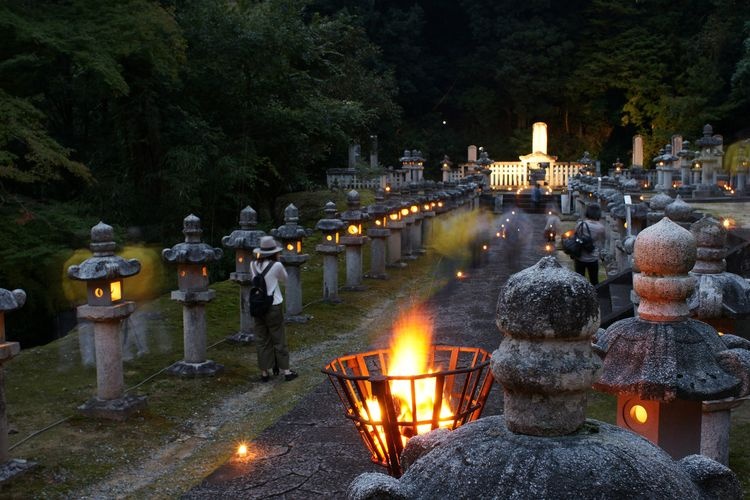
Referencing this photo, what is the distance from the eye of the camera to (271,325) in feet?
31.8

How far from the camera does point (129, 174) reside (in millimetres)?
22266

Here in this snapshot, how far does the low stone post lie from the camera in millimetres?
16195

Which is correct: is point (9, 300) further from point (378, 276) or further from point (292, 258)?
point (378, 276)

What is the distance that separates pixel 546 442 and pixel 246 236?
Result: 31.3 feet

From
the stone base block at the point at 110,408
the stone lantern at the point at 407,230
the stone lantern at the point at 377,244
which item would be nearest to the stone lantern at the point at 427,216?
the stone lantern at the point at 407,230

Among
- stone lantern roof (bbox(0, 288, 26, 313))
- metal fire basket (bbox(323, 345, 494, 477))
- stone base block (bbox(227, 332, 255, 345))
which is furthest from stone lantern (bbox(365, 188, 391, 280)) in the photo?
metal fire basket (bbox(323, 345, 494, 477))

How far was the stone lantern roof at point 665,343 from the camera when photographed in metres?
3.69

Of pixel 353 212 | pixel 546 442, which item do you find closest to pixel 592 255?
A: pixel 353 212

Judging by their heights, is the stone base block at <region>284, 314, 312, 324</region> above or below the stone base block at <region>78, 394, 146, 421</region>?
below

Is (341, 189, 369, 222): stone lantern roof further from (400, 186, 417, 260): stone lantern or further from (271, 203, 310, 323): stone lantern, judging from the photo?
(400, 186, 417, 260): stone lantern

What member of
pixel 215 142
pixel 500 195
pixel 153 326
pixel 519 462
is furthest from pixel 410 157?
pixel 519 462

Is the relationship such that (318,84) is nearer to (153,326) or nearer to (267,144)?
(267,144)

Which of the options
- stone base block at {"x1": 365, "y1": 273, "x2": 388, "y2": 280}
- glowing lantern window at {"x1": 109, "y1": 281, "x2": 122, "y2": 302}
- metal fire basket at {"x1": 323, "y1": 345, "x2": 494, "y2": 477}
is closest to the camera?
metal fire basket at {"x1": 323, "y1": 345, "x2": 494, "y2": 477}

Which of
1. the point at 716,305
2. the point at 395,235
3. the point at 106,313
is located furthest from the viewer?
the point at 395,235
